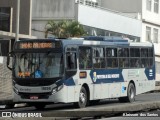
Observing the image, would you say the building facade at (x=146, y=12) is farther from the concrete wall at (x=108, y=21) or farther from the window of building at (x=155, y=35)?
the concrete wall at (x=108, y=21)

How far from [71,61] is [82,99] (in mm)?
1898

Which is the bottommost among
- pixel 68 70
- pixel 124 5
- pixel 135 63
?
pixel 68 70

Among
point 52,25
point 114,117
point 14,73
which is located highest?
point 52,25

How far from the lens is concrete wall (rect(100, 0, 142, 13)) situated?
65000mm

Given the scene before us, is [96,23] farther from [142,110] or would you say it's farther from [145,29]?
[142,110]

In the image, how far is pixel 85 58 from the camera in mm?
25156

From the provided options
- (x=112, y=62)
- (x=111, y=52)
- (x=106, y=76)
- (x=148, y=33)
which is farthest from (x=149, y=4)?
(x=106, y=76)

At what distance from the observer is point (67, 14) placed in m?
53.3

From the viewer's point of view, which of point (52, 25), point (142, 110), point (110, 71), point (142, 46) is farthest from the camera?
point (52, 25)

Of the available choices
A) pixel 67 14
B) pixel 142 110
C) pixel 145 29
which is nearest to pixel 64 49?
pixel 142 110

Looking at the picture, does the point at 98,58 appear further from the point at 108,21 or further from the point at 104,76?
the point at 108,21

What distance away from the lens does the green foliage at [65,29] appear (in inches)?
1831

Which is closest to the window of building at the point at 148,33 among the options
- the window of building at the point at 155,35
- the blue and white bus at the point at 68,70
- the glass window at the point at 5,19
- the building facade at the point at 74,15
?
the window of building at the point at 155,35

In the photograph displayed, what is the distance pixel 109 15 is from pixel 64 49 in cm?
3413
